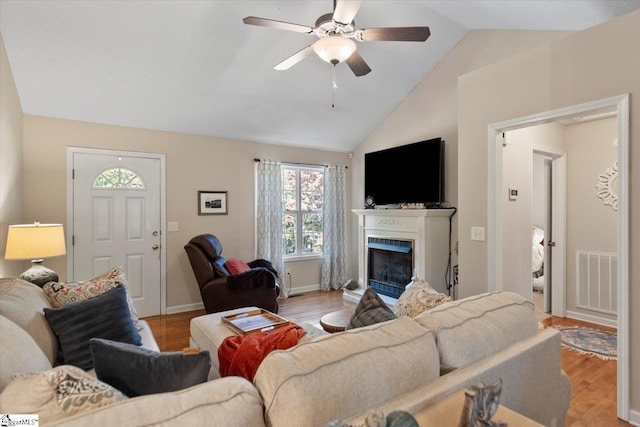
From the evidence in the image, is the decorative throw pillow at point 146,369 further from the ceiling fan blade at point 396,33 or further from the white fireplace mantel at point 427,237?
the white fireplace mantel at point 427,237

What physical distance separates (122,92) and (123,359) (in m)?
3.29

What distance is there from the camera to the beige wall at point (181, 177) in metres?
3.64

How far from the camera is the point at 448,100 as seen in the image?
4246 millimetres

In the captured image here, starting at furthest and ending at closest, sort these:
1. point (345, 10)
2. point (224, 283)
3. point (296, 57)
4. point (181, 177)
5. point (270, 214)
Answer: point (270, 214) < point (181, 177) < point (224, 283) < point (296, 57) < point (345, 10)

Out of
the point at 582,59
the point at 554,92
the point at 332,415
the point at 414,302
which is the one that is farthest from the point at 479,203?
the point at 332,415

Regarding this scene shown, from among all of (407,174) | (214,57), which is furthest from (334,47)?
(407,174)

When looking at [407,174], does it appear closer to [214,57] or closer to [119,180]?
[214,57]

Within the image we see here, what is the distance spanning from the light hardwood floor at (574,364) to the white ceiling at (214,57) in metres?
2.45

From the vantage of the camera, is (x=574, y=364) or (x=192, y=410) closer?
(x=192, y=410)

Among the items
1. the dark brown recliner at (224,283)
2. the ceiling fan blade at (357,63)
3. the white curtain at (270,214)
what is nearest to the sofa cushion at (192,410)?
the ceiling fan blade at (357,63)

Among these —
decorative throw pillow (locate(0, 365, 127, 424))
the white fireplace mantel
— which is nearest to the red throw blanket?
decorative throw pillow (locate(0, 365, 127, 424))
